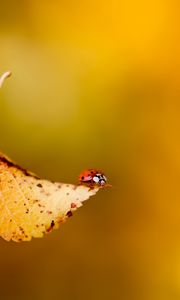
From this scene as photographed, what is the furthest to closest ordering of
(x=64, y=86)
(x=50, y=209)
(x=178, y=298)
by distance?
(x=64, y=86), (x=178, y=298), (x=50, y=209)

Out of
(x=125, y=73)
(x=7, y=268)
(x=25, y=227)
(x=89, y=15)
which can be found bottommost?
(x=7, y=268)

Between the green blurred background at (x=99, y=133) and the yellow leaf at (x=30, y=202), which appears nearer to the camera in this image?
the yellow leaf at (x=30, y=202)

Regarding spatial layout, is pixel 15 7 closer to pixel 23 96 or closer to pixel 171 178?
pixel 23 96

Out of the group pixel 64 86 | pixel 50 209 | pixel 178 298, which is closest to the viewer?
pixel 50 209

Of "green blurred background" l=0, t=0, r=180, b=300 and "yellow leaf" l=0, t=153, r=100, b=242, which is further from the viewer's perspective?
"green blurred background" l=0, t=0, r=180, b=300

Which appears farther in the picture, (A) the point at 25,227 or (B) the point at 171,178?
(B) the point at 171,178

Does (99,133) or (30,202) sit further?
(99,133)

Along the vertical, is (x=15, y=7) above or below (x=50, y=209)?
above

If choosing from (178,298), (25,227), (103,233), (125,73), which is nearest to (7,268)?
(103,233)
